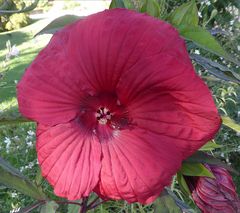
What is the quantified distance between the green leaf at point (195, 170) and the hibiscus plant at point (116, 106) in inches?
→ 4.6

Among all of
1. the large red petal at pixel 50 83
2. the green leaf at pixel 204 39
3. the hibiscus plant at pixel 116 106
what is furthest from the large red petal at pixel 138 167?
the green leaf at pixel 204 39

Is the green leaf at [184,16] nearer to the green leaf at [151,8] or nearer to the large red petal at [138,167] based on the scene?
the green leaf at [151,8]

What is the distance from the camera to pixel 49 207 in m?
0.98

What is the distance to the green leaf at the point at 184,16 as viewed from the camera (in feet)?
3.01

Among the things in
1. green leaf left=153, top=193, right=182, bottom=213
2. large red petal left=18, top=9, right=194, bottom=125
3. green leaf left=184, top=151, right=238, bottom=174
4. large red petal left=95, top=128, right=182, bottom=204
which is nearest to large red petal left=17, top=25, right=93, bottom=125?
large red petal left=18, top=9, right=194, bottom=125

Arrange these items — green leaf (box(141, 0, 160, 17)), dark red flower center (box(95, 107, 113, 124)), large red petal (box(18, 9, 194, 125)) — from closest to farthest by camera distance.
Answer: large red petal (box(18, 9, 194, 125)), dark red flower center (box(95, 107, 113, 124)), green leaf (box(141, 0, 160, 17))

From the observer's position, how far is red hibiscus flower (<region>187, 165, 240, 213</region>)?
0.84 meters

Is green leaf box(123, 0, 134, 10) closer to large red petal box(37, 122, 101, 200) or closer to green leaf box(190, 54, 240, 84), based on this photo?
green leaf box(190, 54, 240, 84)

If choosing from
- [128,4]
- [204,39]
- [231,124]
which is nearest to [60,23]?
[128,4]

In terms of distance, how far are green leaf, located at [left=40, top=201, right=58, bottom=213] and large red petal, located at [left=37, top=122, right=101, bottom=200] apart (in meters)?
0.25

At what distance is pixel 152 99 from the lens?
0.71 metres

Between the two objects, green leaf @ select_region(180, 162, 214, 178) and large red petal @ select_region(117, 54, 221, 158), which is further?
green leaf @ select_region(180, 162, 214, 178)

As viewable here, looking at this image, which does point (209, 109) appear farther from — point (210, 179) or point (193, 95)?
point (210, 179)

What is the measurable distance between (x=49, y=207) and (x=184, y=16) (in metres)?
0.45
